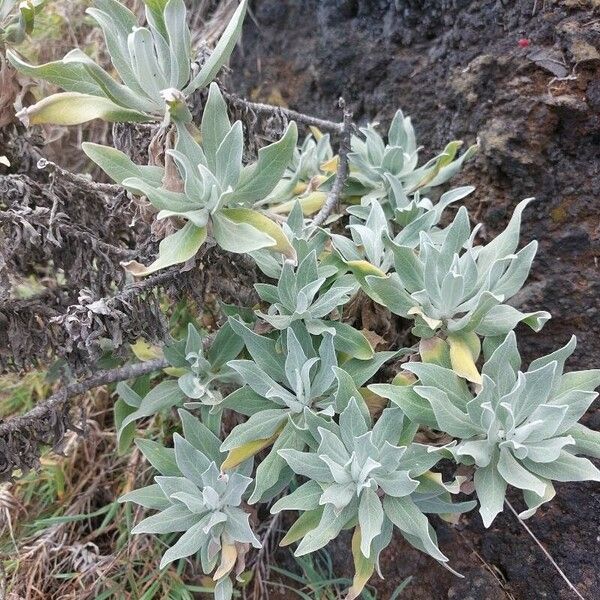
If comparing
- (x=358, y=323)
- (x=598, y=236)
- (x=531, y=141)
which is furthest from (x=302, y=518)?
(x=531, y=141)

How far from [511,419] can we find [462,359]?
158mm

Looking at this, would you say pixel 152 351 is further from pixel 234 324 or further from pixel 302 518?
pixel 302 518

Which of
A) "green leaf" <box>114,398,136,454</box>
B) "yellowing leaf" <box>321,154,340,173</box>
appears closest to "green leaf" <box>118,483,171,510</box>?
"green leaf" <box>114,398,136,454</box>

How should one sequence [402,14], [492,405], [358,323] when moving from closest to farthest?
[492,405], [358,323], [402,14]

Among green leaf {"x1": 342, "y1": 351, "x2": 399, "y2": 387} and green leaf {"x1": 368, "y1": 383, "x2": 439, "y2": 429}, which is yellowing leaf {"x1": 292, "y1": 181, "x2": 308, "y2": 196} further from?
green leaf {"x1": 368, "y1": 383, "x2": 439, "y2": 429}

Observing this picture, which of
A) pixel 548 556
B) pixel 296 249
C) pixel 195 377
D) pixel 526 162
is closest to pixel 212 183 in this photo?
pixel 296 249

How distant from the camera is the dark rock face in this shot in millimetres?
1616

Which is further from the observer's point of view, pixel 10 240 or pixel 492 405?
pixel 10 240

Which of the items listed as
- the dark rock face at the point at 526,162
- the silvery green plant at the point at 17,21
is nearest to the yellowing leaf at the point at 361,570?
the dark rock face at the point at 526,162

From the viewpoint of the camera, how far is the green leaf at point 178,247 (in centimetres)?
120

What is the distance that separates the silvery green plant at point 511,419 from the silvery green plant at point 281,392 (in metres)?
0.15

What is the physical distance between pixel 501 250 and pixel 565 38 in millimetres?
785

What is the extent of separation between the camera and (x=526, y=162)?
70.4 inches

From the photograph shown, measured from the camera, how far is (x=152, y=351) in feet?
5.68
